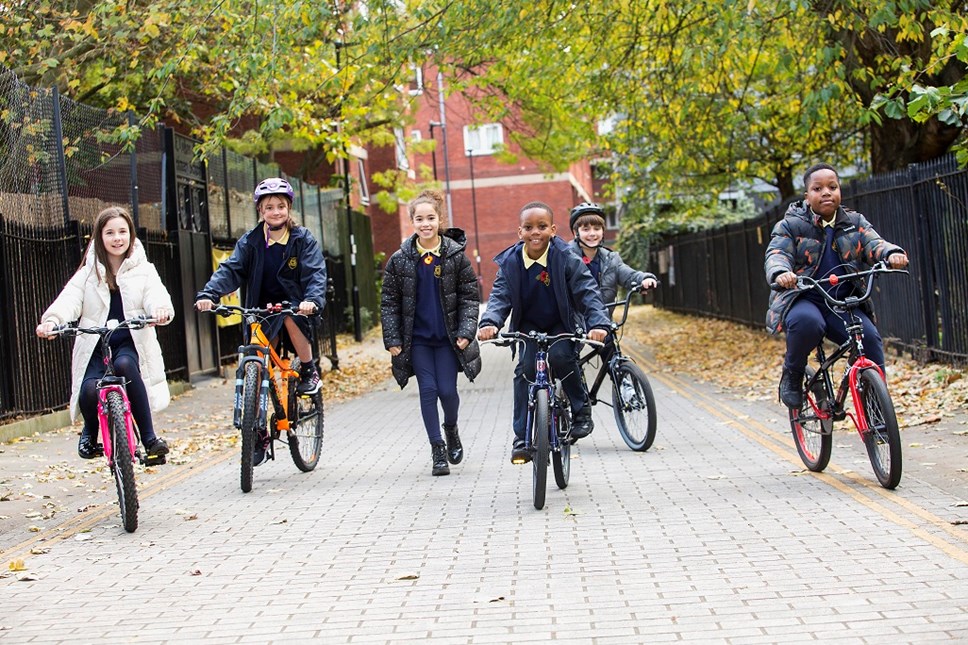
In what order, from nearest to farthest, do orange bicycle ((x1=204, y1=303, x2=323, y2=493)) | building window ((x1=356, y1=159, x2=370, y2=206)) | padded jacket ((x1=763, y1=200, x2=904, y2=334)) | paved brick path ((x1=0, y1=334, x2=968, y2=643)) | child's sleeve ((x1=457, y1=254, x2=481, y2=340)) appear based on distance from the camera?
paved brick path ((x1=0, y1=334, x2=968, y2=643)), padded jacket ((x1=763, y1=200, x2=904, y2=334)), orange bicycle ((x1=204, y1=303, x2=323, y2=493)), child's sleeve ((x1=457, y1=254, x2=481, y2=340)), building window ((x1=356, y1=159, x2=370, y2=206))

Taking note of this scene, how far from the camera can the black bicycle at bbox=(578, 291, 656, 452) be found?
10039mm

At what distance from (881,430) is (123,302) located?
447cm

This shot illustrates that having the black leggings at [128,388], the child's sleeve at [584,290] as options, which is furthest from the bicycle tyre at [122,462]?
the child's sleeve at [584,290]

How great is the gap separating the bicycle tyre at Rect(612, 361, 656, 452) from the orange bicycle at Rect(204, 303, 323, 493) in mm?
2413

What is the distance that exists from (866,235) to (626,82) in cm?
1302

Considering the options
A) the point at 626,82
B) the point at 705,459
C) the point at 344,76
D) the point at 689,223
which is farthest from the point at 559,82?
the point at 689,223

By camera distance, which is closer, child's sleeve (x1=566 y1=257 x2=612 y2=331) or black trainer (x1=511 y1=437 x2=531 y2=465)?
black trainer (x1=511 y1=437 x2=531 y2=465)

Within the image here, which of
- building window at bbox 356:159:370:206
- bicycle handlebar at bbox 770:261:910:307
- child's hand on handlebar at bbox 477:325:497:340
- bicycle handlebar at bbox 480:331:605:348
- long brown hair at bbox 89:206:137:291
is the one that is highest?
building window at bbox 356:159:370:206

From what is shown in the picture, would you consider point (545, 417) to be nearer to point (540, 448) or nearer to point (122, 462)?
point (540, 448)

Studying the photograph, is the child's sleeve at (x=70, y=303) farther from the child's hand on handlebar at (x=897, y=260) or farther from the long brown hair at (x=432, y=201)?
A: the child's hand on handlebar at (x=897, y=260)

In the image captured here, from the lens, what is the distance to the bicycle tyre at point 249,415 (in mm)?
8648

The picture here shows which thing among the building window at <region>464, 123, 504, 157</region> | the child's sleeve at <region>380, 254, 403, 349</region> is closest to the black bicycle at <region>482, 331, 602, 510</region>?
the child's sleeve at <region>380, 254, 403, 349</region>

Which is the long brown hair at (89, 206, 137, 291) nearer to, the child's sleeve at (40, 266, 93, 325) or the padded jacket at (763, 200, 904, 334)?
the child's sleeve at (40, 266, 93, 325)

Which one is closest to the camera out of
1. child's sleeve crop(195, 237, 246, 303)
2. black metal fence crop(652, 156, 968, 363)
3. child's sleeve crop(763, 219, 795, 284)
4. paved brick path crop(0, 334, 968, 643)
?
paved brick path crop(0, 334, 968, 643)
